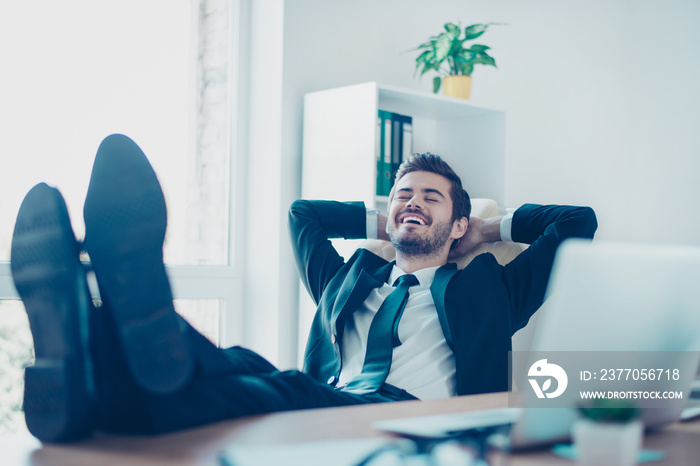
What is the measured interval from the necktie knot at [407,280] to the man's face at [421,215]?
143 mm

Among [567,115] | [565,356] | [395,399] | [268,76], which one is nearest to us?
[565,356]

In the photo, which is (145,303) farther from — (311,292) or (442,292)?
(311,292)

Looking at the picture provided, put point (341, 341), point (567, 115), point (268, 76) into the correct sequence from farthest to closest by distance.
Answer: point (567, 115), point (268, 76), point (341, 341)

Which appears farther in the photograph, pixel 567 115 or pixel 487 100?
pixel 567 115

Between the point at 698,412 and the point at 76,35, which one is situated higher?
the point at 76,35

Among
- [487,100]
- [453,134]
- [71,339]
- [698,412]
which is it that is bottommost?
[698,412]

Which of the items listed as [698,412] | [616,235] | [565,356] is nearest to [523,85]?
[616,235]

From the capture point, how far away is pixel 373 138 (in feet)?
8.01

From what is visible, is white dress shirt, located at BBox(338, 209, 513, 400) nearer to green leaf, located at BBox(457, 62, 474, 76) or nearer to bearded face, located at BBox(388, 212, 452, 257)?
bearded face, located at BBox(388, 212, 452, 257)

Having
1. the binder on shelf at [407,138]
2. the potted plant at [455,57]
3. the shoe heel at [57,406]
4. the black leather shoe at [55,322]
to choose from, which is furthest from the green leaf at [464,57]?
the shoe heel at [57,406]

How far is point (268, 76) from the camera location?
2740 mm

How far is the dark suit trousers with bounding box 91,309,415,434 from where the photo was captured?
2.58 ft

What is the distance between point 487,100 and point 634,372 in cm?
286

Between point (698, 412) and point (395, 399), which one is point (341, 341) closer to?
point (395, 399)
